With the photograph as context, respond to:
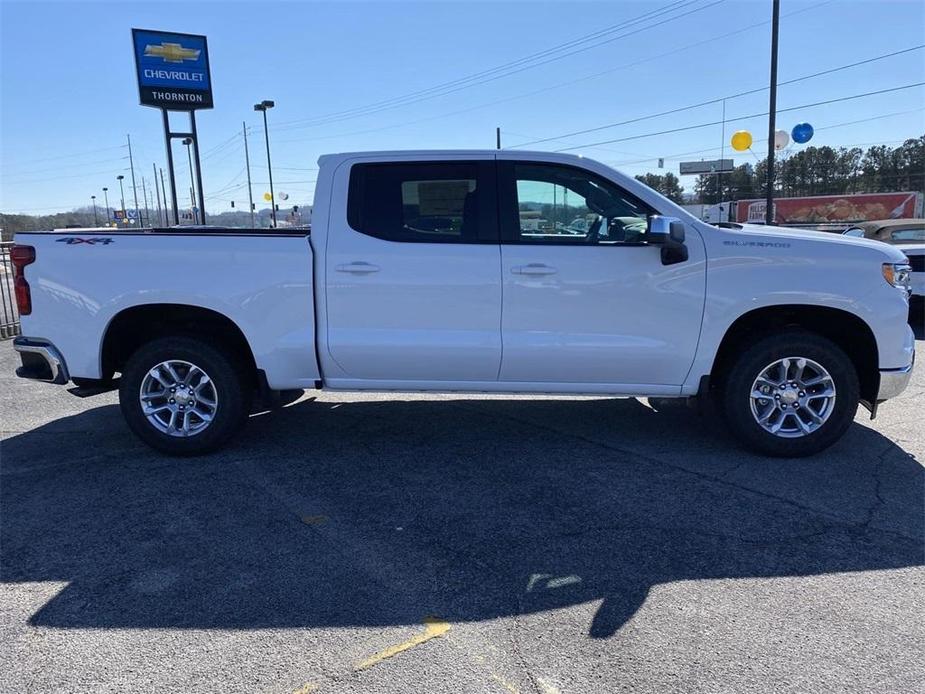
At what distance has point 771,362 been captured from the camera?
182 inches

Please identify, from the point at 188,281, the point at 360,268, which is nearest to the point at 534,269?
the point at 360,268

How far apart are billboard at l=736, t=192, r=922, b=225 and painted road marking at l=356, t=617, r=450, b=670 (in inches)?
1784

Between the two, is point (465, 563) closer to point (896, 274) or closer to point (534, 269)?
point (534, 269)

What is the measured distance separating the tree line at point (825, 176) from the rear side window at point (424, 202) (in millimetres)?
61707

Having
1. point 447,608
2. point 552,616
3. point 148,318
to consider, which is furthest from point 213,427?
point 552,616

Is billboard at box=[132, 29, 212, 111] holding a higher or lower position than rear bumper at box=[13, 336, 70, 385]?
higher

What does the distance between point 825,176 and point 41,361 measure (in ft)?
257

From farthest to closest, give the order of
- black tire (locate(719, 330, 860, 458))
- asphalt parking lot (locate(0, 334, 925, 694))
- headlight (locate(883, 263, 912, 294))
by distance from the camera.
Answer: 1. black tire (locate(719, 330, 860, 458))
2. headlight (locate(883, 263, 912, 294))
3. asphalt parking lot (locate(0, 334, 925, 694))

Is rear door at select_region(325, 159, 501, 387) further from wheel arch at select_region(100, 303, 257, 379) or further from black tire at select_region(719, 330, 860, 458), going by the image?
black tire at select_region(719, 330, 860, 458)

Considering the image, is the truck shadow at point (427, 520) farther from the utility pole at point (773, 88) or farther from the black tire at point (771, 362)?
the utility pole at point (773, 88)

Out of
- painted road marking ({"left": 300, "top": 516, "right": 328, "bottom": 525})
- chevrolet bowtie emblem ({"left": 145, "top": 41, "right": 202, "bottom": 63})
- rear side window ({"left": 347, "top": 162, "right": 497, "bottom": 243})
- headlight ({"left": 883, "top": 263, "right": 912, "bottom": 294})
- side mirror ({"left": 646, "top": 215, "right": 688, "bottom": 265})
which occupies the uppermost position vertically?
chevrolet bowtie emblem ({"left": 145, "top": 41, "right": 202, "bottom": 63})

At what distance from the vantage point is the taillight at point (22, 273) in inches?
186

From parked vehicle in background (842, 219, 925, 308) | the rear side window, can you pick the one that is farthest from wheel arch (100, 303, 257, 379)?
parked vehicle in background (842, 219, 925, 308)

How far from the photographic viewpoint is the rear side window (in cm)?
463
